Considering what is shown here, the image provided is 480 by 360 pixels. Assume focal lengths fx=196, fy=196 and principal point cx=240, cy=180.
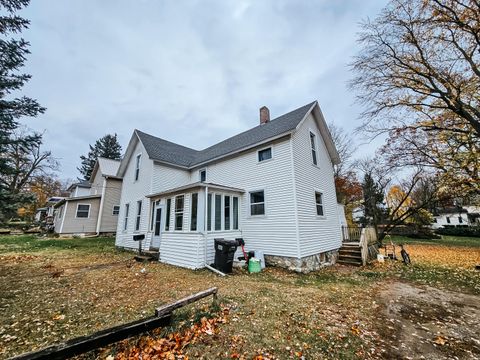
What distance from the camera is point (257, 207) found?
10227mm

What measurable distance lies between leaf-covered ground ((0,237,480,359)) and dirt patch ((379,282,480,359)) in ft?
0.08

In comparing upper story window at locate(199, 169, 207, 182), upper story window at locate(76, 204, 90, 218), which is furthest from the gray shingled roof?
upper story window at locate(76, 204, 90, 218)

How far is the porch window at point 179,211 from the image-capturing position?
10070 millimetres

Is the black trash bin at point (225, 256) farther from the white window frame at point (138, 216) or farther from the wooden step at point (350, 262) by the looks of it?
the white window frame at point (138, 216)

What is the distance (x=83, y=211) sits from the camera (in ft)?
64.1

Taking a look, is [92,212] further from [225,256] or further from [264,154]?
[264,154]

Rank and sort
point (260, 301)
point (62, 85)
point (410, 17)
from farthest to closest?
point (62, 85) < point (410, 17) < point (260, 301)

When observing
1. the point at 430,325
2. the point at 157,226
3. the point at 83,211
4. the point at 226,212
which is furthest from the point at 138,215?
the point at 430,325

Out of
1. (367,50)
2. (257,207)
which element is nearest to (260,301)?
(257,207)

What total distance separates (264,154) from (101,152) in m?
41.8

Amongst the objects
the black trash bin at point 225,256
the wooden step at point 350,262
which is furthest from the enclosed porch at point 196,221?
the wooden step at point 350,262

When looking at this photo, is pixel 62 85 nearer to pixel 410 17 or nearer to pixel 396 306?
pixel 410 17

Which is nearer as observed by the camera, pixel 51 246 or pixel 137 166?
pixel 51 246

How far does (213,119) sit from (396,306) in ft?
90.1
